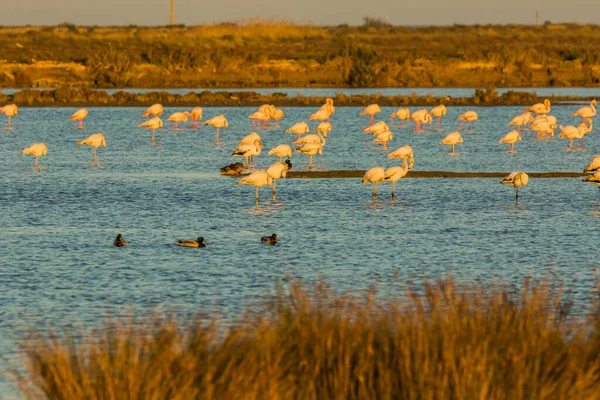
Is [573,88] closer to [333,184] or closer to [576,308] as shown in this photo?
[333,184]

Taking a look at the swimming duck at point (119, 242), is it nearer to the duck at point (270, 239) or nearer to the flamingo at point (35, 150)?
the duck at point (270, 239)

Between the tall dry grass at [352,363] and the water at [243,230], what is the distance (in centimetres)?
225

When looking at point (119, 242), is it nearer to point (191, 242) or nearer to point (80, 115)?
point (191, 242)

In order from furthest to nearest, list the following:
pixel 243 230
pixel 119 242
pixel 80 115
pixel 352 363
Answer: pixel 80 115, pixel 243 230, pixel 119 242, pixel 352 363

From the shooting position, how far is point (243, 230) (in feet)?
62.4

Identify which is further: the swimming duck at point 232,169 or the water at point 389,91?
the water at point 389,91

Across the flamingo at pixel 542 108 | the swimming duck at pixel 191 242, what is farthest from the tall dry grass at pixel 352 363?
the flamingo at pixel 542 108

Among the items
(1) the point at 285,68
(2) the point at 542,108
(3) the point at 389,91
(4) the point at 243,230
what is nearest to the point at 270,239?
(4) the point at 243,230

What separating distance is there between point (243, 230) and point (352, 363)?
429 inches

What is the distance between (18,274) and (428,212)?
841 cm

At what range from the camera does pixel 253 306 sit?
13.0 metres

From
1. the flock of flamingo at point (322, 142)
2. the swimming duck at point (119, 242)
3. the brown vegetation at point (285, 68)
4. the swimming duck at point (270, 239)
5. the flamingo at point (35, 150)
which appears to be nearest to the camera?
the swimming duck at point (119, 242)

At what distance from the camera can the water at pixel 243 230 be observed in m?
14.1

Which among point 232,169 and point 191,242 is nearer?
point 191,242
